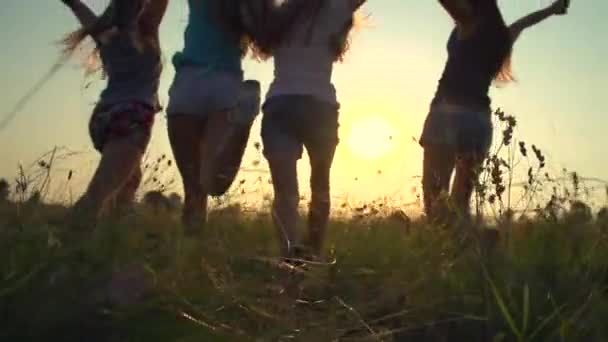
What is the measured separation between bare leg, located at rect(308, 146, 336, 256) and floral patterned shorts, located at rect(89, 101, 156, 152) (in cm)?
97

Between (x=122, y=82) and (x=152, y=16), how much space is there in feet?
1.65

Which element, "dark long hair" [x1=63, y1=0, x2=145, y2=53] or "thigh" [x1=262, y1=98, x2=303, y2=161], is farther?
"dark long hair" [x1=63, y1=0, x2=145, y2=53]

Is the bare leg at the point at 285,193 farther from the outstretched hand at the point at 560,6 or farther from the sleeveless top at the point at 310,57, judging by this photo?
the outstretched hand at the point at 560,6

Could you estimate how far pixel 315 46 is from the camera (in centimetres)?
495

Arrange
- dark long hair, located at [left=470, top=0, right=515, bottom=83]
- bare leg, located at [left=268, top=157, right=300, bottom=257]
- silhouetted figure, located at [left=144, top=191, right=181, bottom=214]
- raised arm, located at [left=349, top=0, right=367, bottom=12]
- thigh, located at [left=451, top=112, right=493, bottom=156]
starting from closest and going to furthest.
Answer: bare leg, located at [left=268, top=157, right=300, bottom=257]
raised arm, located at [left=349, top=0, right=367, bottom=12]
thigh, located at [left=451, top=112, right=493, bottom=156]
dark long hair, located at [left=470, top=0, right=515, bottom=83]
silhouetted figure, located at [left=144, top=191, right=181, bottom=214]

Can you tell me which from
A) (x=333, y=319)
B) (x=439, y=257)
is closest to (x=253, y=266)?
(x=439, y=257)

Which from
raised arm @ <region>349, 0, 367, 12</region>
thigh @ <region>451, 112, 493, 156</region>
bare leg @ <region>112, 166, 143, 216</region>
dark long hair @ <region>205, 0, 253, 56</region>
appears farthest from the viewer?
bare leg @ <region>112, 166, 143, 216</region>

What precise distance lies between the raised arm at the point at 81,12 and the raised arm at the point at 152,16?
28 cm

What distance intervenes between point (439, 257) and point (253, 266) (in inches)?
27.0

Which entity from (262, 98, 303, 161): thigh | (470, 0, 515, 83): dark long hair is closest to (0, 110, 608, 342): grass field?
(262, 98, 303, 161): thigh

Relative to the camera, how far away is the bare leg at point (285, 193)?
4.76 metres

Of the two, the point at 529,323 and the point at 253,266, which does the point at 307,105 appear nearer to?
the point at 253,266

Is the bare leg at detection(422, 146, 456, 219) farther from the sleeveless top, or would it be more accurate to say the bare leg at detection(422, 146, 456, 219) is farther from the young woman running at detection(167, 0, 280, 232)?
the young woman running at detection(167, 0, 280, 232)

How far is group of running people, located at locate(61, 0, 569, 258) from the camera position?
4867mm
